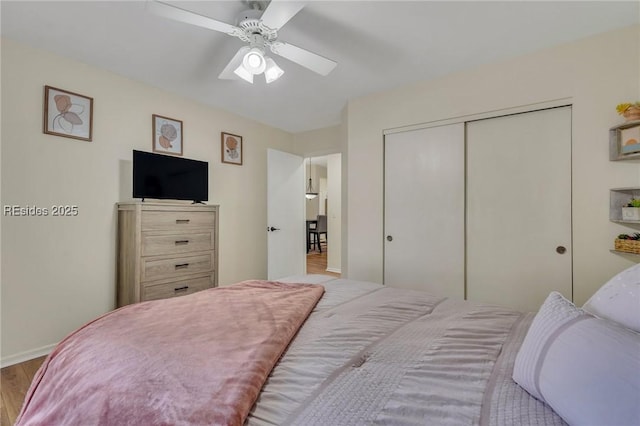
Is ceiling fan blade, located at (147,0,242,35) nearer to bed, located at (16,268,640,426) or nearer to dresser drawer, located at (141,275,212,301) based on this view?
bed, located at (16,268,640,426)

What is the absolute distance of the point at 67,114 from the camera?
2.39 metres

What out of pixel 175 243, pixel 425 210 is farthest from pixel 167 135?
pixel 425 210

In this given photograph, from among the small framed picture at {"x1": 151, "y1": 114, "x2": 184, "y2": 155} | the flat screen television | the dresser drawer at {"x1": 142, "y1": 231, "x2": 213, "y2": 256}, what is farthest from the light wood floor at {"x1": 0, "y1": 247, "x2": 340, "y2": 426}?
the small framed picture at {"x1": 151, "y1": 114, "x2": 184, "y2": 155}

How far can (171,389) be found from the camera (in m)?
0.73

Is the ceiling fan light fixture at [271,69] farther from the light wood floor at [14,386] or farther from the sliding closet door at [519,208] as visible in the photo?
the light wood floor at [14,386]

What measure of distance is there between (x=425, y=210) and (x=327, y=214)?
336 cm

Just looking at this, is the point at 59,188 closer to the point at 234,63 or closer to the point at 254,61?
the point at 234,63

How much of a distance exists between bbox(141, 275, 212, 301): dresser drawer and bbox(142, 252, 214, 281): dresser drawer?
0.07 m

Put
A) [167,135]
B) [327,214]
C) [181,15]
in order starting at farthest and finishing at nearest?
1. [327,214]
2. [167,135]
3. [181,15]

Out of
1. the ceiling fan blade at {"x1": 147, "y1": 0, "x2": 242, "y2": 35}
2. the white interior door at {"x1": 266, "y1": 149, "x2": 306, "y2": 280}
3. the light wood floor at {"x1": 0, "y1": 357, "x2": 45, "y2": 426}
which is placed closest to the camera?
the ceiling fan blade at {"x1": 147, "y1": 0, "x2": 242, "y2": 35}

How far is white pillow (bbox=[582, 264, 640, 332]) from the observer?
0.80m

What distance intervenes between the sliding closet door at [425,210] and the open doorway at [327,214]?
6.72ft

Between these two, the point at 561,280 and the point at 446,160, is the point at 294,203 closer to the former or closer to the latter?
the point at 446,160

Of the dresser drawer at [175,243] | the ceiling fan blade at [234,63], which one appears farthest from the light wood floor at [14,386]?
the ceiling fan blade at [234,63]
